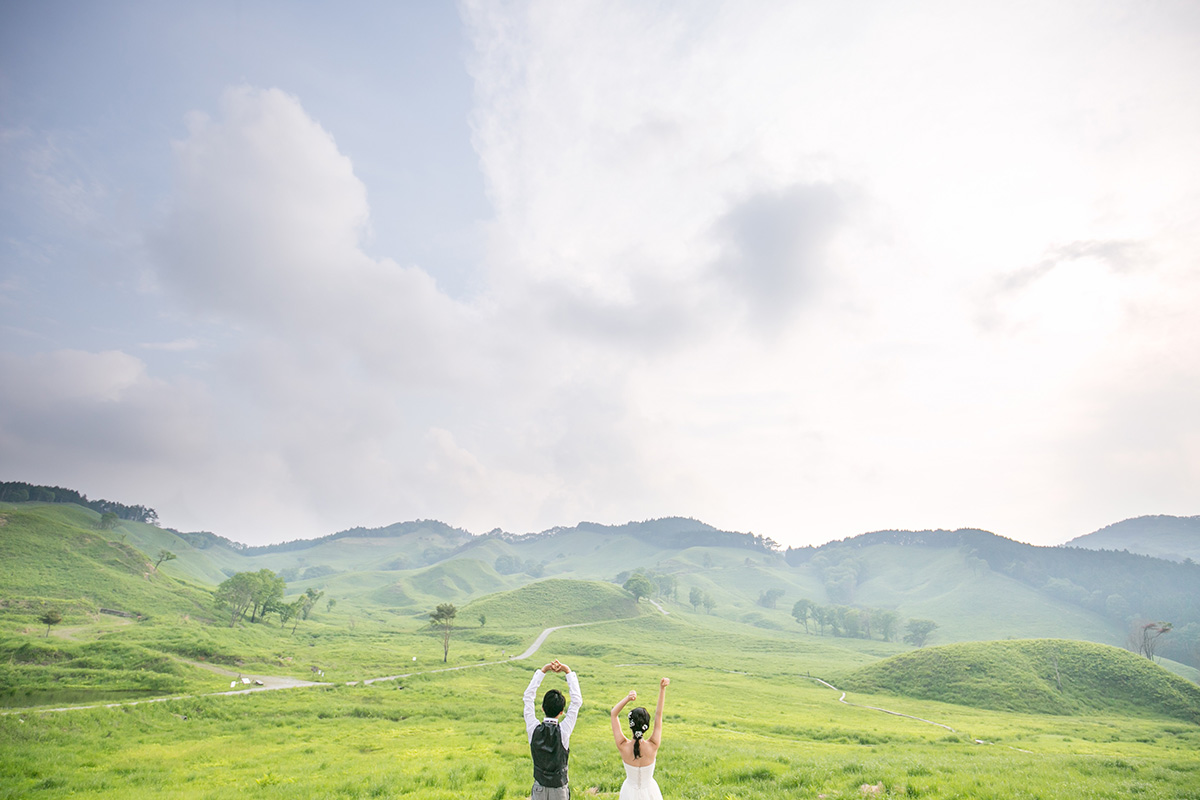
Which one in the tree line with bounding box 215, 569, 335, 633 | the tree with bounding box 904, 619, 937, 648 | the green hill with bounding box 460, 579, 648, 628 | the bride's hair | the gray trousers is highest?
the bride's hair

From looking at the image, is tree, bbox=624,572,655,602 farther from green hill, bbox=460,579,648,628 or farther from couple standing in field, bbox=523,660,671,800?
couple standing in field, bbox=523,660,671,800

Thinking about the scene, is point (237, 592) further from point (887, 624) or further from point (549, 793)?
point (887, 624)

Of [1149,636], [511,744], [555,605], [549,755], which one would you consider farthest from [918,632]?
[549,755]

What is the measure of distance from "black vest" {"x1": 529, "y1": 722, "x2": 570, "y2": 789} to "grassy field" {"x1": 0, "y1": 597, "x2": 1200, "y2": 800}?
10204 mm

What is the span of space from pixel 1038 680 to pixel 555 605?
124m

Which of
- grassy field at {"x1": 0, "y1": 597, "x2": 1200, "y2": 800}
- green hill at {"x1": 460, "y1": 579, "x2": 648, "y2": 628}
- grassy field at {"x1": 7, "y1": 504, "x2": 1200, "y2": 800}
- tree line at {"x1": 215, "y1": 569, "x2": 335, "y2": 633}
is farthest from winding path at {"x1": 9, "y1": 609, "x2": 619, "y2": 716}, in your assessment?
green hill at {"x1": 460, "y1": 579, "x2": 648, "y2": 628}

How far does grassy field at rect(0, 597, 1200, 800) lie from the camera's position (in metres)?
18.0

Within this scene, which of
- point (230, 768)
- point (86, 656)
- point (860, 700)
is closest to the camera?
point (230, 768)

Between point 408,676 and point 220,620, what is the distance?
2781 inches

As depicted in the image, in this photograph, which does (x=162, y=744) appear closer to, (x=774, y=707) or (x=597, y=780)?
(x=597, y=780)

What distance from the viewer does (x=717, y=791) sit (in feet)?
55.7

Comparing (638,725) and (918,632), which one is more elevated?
(638,725)

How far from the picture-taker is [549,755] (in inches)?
345

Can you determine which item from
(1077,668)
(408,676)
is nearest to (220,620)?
(408,676)
